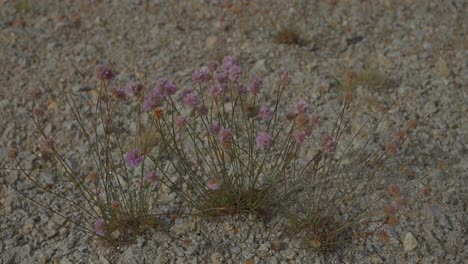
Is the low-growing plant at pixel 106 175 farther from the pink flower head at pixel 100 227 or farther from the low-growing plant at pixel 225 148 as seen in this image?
the low-growing plant at pixel 225 148

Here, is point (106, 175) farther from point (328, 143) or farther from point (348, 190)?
point (348, 190)

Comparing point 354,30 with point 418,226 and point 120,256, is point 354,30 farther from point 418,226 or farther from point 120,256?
point 120,256

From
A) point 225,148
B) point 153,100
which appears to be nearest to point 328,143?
point 225,148

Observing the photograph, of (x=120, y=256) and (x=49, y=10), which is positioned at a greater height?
(x=49, y=10)

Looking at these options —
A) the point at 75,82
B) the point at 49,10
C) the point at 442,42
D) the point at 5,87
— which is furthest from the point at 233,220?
the point at 49,10

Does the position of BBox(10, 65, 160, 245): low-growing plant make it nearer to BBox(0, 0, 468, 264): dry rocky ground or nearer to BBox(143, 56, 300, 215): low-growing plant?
BBox(0, 0, 468, 264): dry rocky ground

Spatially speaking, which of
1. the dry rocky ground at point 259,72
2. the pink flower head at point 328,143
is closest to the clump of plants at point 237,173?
the pink flower head at point 328,143
